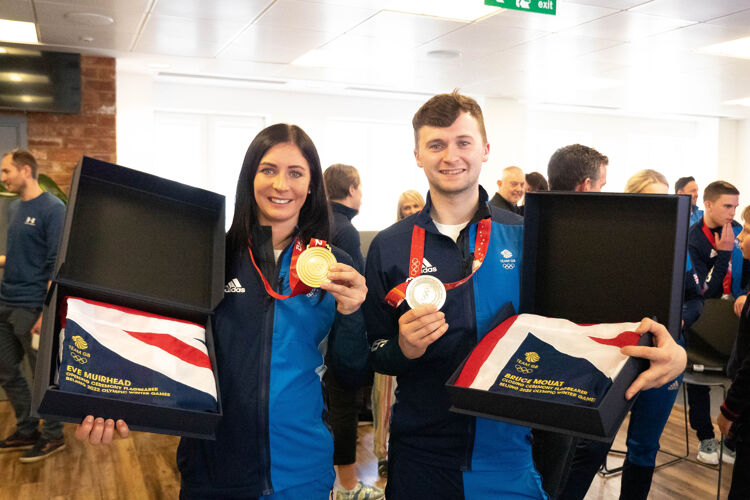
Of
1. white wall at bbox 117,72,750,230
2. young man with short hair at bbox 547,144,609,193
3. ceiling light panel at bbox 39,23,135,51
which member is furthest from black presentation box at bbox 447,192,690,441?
white wall at bbox 117,72,750,230

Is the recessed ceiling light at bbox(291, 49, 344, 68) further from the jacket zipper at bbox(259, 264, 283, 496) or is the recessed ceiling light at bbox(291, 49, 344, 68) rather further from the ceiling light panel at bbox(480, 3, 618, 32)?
the jacket zipper at bbox(259, 264, 283, 496)

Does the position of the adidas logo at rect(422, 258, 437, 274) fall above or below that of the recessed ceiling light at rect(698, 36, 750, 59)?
below

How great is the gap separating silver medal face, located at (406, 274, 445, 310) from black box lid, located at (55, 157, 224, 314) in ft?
1.45

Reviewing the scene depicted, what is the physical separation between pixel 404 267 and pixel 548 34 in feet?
17.1

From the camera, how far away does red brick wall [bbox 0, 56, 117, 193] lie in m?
7.20

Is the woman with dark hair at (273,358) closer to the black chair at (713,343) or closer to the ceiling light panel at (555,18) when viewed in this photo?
the black chair at (713,343)

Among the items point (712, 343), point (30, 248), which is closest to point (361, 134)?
point (30, 248)

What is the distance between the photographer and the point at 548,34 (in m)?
6.24

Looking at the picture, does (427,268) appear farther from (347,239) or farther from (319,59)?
(319,59)

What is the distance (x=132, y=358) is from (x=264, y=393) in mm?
348

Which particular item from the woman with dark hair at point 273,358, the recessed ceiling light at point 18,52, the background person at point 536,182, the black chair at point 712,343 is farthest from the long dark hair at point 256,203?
the recessed ceiling light at point 18,52

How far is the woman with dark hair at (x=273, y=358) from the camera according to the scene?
4.98ft

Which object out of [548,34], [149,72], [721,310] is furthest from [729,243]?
[149,72]

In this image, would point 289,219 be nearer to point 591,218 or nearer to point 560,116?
point 591,218
